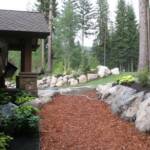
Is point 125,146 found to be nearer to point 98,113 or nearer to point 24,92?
point 98,113

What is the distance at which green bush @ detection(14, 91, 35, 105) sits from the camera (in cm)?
1121

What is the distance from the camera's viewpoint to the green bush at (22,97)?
36.8ft

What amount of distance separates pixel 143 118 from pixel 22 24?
5807mm

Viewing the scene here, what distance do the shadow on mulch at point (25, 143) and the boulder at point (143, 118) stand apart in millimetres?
2410

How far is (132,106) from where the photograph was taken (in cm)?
1040

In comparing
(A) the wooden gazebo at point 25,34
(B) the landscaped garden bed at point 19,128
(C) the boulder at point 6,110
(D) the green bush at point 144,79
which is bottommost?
(B) the landscaped garden bed at point 19,128

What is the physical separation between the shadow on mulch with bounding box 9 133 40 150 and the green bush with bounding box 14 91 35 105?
10.1 feet

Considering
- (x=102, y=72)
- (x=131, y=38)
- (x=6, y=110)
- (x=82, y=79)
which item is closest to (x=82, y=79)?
(x=82, y=79)

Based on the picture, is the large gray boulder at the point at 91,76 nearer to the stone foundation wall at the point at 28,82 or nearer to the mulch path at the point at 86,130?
the stone foundation wall at the point at 28,82

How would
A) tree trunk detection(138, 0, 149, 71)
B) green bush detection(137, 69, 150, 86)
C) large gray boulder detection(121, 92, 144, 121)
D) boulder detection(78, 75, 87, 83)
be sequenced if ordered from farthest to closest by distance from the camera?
1. boulder detection(78, 75, 87, 83)
2. tree trunk detection(138, 0, 149, 71)
3. green bush detection(137, 69, 150, 86)
4. large gray boulder detection(121, 92, 144, 121)

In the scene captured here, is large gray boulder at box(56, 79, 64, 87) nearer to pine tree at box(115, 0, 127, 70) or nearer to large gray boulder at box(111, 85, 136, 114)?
large gray boulder at box(111, 85, 136, 114)

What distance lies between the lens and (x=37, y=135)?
8297mm

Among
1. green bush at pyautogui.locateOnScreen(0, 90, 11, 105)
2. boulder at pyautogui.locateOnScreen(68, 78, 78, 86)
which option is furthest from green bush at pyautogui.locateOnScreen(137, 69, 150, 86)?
boulder at pyautogui.locateOnScreen(68, 78, 78, 86)

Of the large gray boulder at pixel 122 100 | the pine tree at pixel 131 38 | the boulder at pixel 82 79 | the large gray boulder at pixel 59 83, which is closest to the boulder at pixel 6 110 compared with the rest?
the large gray boulder at pixel 122 100
